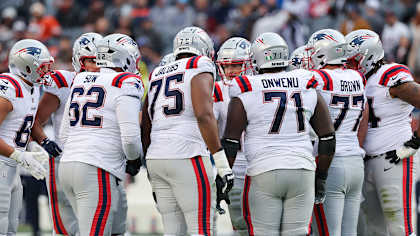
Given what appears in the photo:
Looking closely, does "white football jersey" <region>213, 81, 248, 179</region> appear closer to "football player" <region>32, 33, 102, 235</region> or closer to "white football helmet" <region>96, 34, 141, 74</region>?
"white football helmet" <region>96, 34, 141, 74</region>

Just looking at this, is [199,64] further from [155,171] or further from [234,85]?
[155,171]

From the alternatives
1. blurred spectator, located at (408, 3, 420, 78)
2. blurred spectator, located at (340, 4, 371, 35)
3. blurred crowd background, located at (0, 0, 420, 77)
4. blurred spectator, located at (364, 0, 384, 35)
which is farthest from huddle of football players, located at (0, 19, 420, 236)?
blurred spectator, located at (364, 0, 384, 35)

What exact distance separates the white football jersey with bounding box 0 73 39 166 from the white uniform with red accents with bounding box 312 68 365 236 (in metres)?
2.30

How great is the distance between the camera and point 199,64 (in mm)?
5461

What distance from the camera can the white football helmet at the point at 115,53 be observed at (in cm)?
593

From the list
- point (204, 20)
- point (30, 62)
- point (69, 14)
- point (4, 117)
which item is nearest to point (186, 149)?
point (4, 117)

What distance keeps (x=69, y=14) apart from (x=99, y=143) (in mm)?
9359

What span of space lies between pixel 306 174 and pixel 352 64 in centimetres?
146

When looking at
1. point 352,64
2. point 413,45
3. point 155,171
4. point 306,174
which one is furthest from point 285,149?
point 413,45

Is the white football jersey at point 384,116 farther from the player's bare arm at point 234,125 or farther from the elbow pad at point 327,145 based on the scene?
the player's bare arm at point 234,125

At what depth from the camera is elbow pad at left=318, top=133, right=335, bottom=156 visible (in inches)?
226

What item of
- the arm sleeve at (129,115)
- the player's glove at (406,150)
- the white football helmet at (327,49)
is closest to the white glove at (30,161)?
the arm sleeve at (129,115)

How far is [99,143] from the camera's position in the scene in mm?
5688

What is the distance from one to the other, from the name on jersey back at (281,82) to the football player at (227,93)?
2.59 feet
